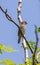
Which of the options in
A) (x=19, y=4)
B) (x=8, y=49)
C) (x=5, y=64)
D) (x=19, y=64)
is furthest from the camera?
(x=19, y=4)

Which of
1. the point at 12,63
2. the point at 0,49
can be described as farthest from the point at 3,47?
the point at 12,63

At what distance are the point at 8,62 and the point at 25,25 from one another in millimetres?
4602

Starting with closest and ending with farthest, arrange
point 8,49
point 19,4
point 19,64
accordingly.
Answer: point 8,49, point 19,64, point 19,4

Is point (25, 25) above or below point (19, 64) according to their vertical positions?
below

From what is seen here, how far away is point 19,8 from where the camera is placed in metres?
6.32

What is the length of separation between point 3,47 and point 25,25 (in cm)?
430

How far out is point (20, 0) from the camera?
22.7ft

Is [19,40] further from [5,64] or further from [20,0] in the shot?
[5,64]

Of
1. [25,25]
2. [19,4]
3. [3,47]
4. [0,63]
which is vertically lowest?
[25,25]

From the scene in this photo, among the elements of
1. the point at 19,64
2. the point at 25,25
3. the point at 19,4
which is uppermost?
the point at 19,64

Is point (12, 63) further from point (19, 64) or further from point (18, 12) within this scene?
point (18, 12)

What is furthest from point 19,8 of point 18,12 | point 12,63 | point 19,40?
point 12,63

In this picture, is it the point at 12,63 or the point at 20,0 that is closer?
the point at 12,63

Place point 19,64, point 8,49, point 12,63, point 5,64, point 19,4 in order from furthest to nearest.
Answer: point 19,4 → point 19,64 → point 8,49 → point 5,64 → point 12,63
